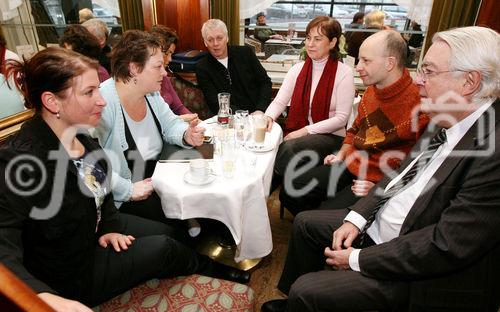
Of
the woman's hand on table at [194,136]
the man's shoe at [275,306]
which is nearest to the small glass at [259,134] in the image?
the woman's hand on table at [194,136]

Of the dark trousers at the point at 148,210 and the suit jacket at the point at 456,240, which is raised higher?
the suit jacket at the point at 456,240

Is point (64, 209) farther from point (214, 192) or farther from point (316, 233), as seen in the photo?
point (316, 233)

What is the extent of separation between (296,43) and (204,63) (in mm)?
1739

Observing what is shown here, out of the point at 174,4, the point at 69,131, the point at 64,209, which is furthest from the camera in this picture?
the point at 174,4

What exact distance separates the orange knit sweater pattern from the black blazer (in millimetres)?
1527

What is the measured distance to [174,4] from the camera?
3762mm

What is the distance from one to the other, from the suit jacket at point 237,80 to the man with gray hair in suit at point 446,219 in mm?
1920

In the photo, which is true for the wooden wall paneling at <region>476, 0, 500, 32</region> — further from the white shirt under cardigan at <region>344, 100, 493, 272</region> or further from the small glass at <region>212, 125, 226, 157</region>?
the small glass at <region>212, 125, 226, 157</region>

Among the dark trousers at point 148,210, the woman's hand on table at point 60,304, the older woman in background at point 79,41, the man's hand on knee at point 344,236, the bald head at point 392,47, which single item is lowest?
the dark trousers at point 148,210

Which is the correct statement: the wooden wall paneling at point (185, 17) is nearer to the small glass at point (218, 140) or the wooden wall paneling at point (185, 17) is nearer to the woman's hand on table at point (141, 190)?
the small glass at point (218, 140)

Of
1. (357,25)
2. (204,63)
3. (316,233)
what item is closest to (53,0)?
(204,63)

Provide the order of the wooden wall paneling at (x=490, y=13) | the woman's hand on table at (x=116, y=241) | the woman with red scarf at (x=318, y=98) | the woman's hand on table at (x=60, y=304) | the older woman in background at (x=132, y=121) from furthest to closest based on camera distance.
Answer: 1. the wooden wall paneling at (x=490, y=13)
2. the woman with red scarf at (x=318, y=98)
3. the older woman in background at (x=132, y=121)
4. the woman's hand on table at (x=116, y=241)
5. the woman's hand on table at (x=60, y=304)

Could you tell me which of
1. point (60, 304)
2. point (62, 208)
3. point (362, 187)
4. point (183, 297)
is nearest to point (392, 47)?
point (362, 187)

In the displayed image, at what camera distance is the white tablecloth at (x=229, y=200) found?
1467 millimetres
